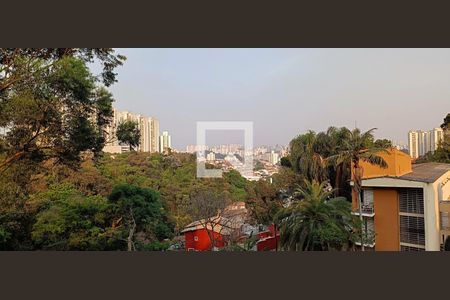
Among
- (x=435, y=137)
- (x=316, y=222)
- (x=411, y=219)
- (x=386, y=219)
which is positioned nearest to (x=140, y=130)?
(x=316, y=222)

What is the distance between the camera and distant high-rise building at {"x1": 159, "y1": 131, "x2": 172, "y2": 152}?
5.45 m

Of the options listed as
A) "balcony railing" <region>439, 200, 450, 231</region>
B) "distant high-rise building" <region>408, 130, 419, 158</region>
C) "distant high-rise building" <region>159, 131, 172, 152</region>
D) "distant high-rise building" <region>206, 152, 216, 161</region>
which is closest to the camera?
"balcony railing" <region>439, 200, 450, 231</region>

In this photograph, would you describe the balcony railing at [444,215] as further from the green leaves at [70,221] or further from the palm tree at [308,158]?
the green leaves at [70,221]

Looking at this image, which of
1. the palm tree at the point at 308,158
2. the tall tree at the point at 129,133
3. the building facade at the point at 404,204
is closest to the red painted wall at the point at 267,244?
the palm tree at the point at 308,158

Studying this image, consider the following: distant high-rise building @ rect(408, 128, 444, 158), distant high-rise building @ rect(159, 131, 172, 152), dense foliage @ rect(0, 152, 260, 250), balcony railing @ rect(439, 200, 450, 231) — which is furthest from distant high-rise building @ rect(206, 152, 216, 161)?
balcony railing @ rect(439, 200, 450, 231)

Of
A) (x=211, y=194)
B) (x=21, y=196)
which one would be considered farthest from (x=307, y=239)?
(x=21, y=196)

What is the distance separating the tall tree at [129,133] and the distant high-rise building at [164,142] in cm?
36

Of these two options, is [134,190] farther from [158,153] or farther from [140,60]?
[140,60]

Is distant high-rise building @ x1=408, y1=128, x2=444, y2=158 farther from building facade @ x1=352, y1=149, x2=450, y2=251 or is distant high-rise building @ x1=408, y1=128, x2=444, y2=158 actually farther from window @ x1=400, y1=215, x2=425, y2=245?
window @ x1=400, y1=215, x2=425, y2=245

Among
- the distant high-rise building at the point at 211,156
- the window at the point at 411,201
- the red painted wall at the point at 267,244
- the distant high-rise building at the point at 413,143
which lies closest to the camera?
the window at the point at 411,201

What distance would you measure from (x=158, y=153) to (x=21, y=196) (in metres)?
2.14

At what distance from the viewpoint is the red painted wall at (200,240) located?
Result: 534 cm

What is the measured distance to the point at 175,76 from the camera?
5.43m

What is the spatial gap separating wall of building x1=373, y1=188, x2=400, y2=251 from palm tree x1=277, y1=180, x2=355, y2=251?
1.51 feet
